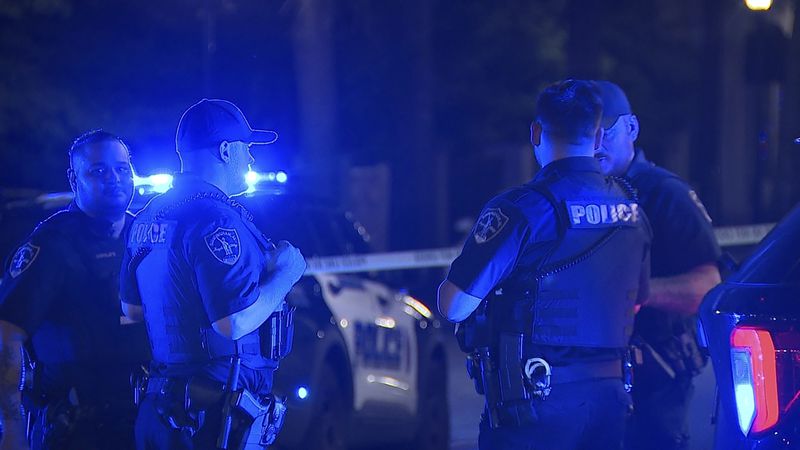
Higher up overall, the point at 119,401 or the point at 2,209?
the point at 2,209

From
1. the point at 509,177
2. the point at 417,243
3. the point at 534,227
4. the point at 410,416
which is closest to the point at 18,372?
the point at 534,227

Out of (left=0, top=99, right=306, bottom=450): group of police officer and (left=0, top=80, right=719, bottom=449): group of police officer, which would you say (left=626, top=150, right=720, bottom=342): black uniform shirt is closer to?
(left=0, top=80, right=719, bottom=449): group of police officer

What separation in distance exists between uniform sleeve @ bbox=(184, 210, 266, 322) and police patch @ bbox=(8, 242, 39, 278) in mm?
951

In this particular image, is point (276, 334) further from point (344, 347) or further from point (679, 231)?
point (344, 347)

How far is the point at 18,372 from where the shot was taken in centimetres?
485

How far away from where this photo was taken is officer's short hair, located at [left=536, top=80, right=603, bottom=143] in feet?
14.7

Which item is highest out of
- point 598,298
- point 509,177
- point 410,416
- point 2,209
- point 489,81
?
point 489,81

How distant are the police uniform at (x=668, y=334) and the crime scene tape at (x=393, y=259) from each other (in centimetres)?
112

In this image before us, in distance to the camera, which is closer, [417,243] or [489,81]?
[417,243]

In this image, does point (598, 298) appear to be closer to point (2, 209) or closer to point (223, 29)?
point (2, 209)

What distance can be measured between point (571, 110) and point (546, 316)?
0.71 meters

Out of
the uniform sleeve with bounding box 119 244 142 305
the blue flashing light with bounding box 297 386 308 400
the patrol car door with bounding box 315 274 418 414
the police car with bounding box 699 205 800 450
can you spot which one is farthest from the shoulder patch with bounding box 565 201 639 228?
the patrol car door with bounding box 315 274 418 414

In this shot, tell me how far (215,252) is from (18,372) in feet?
3.35

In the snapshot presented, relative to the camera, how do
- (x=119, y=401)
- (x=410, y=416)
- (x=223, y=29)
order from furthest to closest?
(x=223, y=29), (x=410, y=416), (x=119, y=401)
